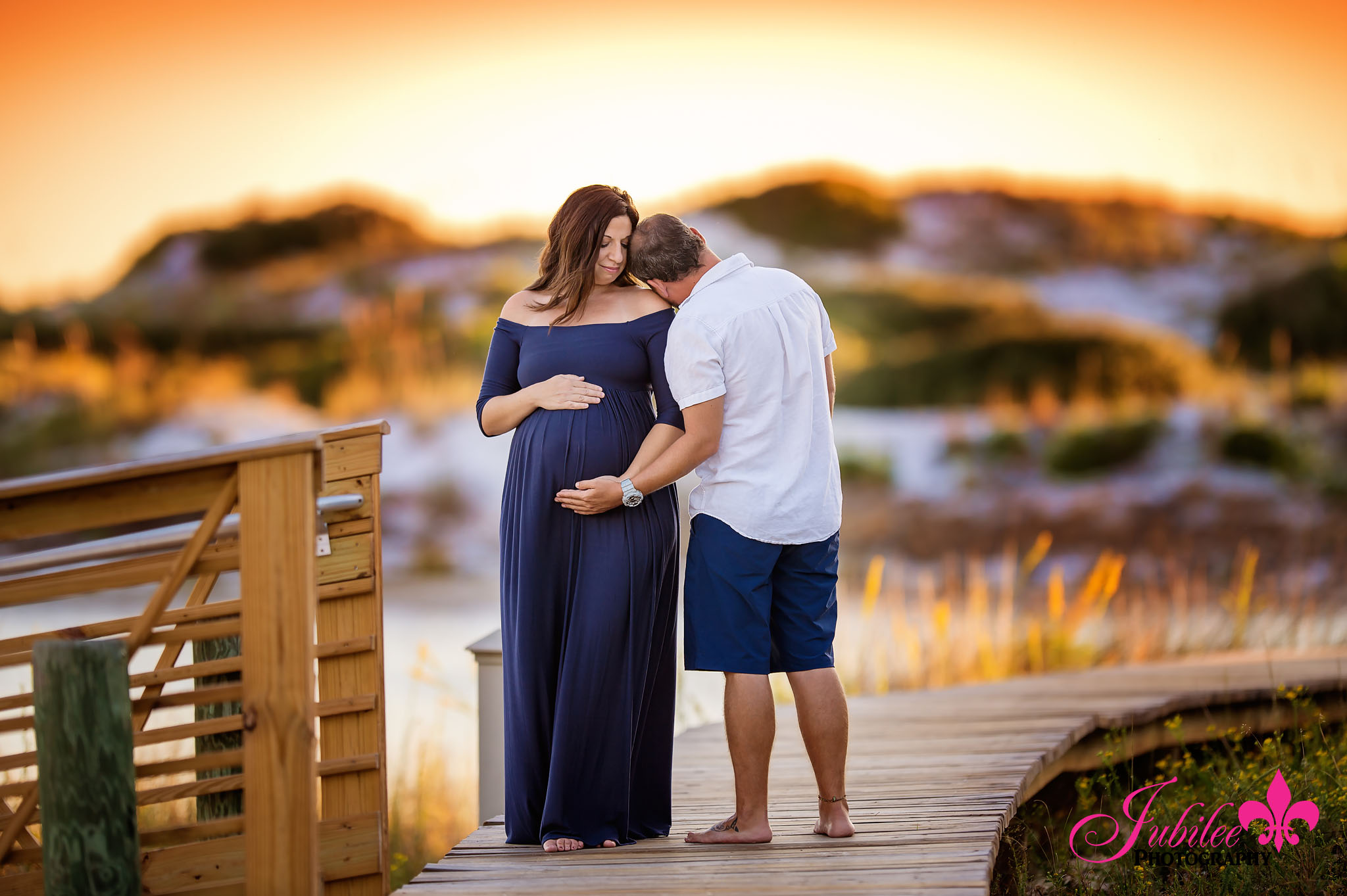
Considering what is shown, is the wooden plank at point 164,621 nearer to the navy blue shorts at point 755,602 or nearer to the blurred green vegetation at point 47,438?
the navy blue shorts at point 755,602

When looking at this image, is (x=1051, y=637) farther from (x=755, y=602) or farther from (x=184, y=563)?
(x=184, y=563)

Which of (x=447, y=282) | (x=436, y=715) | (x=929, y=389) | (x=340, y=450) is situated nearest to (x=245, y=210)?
(x=447, y=282)

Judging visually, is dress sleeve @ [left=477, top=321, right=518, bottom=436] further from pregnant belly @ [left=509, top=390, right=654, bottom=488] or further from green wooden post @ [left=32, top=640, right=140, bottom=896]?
green wooden post @ [left=32, top=640, right=140, bottom=896]

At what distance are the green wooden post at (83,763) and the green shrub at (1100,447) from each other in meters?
14.5

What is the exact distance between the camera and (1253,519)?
1466 cm

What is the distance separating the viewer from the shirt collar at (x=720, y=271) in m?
2.82

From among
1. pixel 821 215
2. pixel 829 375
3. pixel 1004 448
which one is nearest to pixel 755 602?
pixel 829 375

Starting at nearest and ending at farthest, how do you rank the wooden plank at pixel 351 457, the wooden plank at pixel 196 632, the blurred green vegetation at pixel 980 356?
the wooden plank at pixel 196 632 < the wooden plank at pixel 351 457 < the blurred green vegetation at pixel 980 356

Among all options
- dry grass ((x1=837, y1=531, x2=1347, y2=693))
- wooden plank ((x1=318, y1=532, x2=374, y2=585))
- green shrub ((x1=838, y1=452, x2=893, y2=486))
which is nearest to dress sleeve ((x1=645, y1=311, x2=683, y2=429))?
wooden plank ((x1=318, y1=532, x2=374, y2=585))

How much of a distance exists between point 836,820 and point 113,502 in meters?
1.71

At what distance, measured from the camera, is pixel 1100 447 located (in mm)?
15664

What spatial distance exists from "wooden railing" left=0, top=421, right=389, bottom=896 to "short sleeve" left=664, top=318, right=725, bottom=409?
725 millimetres

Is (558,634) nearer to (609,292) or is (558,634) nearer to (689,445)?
(689,445)

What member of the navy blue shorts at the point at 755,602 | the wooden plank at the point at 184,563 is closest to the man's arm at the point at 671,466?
the navy blue shorts at the point at 755,602
